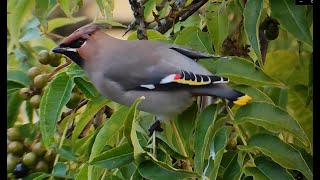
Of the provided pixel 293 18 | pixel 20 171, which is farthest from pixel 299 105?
pixel 20 171

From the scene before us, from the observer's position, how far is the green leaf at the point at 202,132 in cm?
78

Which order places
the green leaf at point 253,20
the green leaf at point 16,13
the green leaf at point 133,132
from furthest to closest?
the green leaf at point 16,13, the green leaf at point 253,20, the green leaf at point 133,132

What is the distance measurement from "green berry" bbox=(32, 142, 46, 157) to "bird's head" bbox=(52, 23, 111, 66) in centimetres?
21

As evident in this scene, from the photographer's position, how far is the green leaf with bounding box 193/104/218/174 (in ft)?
2.57

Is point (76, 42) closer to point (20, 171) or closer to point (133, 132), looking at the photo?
point (133, 132)

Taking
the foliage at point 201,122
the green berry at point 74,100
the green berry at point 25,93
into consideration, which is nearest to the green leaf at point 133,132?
the foliage at point 201,122

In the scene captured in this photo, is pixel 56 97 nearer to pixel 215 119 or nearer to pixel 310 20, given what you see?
pixel 215 119

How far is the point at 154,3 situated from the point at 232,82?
21 centimetres

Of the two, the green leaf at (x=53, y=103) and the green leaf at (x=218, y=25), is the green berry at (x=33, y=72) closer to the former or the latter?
the green leaf at (x=53, y=103)

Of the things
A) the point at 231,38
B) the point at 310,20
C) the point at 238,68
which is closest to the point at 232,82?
the point at 238,68

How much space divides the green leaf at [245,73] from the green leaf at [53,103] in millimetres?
188

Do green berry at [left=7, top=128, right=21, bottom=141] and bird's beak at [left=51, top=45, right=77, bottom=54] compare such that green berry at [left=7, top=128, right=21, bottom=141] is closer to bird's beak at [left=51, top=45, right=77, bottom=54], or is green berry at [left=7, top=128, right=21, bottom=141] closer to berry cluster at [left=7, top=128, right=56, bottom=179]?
berry cluster at [left=7, top=128, right=56, bottom=179]

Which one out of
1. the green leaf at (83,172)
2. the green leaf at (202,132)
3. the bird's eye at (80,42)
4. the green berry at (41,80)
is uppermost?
the bird's eye at (80,42)

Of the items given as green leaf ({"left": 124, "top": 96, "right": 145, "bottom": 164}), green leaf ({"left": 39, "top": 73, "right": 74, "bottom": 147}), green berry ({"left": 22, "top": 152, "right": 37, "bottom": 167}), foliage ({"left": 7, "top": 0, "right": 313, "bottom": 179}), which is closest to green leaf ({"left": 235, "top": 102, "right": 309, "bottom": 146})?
foliage ({"left": 7, "top": 0, "right": 313, "bottom": 179})
